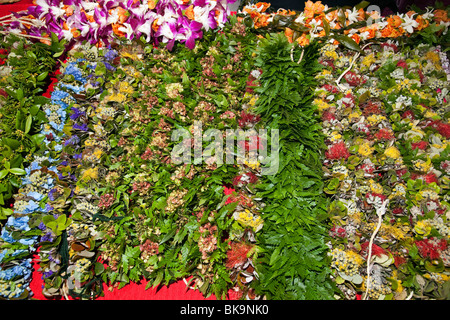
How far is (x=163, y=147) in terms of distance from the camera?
1163mm

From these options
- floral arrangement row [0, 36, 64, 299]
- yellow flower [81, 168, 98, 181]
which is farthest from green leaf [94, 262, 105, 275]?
yellow flower [81, 168, 98, 181]

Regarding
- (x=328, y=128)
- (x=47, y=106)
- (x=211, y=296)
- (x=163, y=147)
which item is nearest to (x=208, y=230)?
(x=211, y=296)

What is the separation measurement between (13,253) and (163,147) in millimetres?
689

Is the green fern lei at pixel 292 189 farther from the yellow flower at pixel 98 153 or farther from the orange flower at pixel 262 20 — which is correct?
the yellow flower at pixel 98 153

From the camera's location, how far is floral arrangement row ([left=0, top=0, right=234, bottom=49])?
4.61ft

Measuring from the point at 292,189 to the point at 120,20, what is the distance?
1.28 metres

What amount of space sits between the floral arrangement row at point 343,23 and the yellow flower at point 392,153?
59cm

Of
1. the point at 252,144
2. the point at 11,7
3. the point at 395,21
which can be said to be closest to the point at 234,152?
the point at 252,144

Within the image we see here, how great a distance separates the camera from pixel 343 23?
1.42 m

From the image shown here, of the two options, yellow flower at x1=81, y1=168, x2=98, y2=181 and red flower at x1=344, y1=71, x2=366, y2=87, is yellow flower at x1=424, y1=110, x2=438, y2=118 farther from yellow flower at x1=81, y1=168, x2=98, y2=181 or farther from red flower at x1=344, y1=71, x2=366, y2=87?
yellow flower at x1=81, y1=168, x2=98, y2=181

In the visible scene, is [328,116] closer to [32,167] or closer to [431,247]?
[431,247]

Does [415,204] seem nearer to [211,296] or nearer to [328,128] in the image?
[328,128]

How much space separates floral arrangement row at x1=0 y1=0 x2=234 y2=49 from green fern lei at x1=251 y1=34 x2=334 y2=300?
0.38 meters

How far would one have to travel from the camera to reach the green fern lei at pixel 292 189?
0.92m
